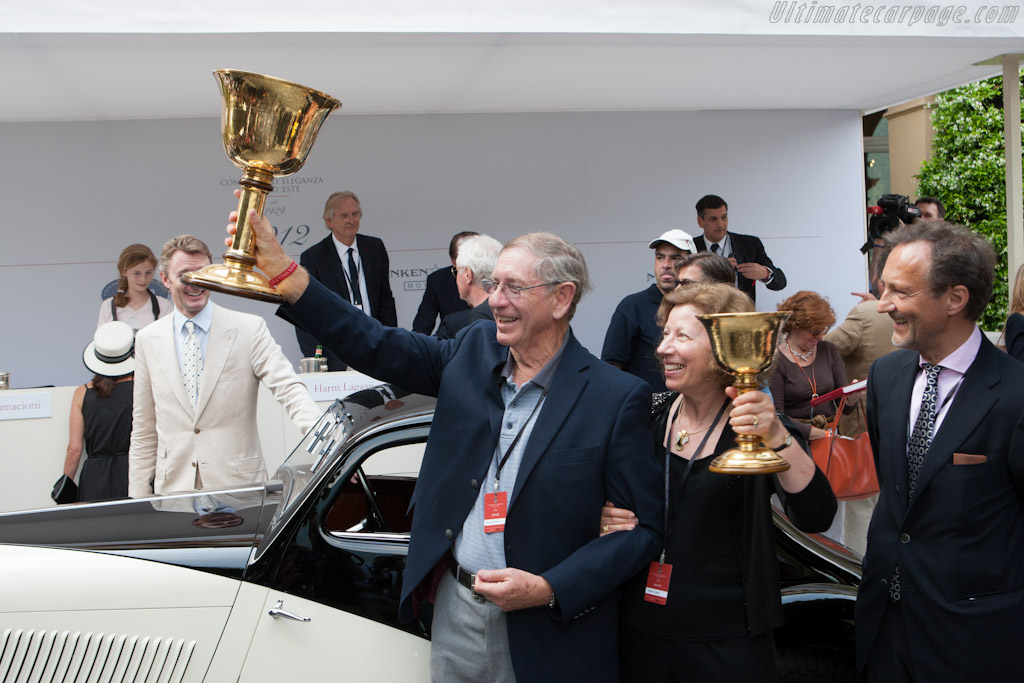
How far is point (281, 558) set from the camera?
2590 millimetres

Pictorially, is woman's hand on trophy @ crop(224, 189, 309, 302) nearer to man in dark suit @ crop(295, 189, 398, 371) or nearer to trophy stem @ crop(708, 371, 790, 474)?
trophy stem @ crop(708, 371, 790, 474)

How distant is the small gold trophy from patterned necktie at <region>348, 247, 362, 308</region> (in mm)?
5265

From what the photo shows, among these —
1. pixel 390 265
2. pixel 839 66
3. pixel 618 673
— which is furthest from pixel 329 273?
pixel 618 673

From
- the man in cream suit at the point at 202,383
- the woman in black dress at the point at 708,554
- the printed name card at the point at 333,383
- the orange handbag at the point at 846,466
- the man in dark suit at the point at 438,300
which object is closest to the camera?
the woman in black dress at the point at 708,554

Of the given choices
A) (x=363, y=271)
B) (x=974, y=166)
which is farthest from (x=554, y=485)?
(x=974, y=166)

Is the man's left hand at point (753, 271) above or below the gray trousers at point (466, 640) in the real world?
above

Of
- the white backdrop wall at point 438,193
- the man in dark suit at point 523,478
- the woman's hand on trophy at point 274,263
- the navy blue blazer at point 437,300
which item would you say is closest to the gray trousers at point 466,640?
the man in dark suit at point 523,478

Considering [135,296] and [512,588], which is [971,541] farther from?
[135,296]

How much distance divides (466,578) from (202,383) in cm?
192

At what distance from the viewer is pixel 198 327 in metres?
3.71

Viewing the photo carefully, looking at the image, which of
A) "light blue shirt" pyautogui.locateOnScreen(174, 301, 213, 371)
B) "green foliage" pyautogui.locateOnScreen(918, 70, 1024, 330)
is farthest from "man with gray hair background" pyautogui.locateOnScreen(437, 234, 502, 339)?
"green foliage" pyautogui.locateOnScreen(918, 70, 1024, 330)

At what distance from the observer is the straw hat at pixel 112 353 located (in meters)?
5.04

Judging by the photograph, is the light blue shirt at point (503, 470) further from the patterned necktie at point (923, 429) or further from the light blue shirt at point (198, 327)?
the light blue shirt at point (198, 327)

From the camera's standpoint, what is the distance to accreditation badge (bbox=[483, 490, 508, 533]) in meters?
2.09
